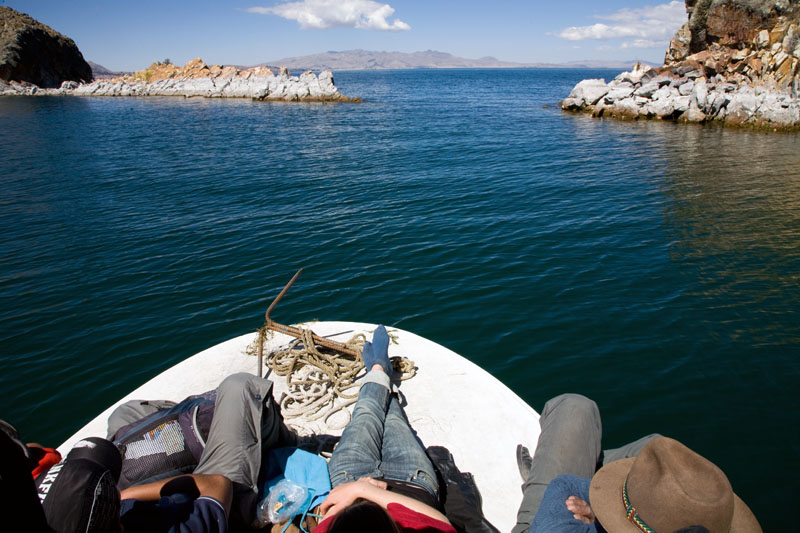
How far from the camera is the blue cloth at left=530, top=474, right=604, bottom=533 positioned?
2.84 metres

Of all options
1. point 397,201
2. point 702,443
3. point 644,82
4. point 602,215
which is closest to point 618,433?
point 702,443

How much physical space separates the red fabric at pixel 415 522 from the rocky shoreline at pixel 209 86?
62.8 m

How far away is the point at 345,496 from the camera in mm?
3031

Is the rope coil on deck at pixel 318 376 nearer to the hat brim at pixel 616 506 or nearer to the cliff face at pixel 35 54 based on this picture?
the hat brim at pixel 616 506

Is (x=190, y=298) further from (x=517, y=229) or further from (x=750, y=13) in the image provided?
(x=750, y=13)

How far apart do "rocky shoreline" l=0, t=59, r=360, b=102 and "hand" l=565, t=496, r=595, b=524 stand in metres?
62.8

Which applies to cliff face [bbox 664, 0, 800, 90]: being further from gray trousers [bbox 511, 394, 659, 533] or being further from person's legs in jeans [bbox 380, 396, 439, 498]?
person's legs in jeans [bbox 380, 396, 439, 498]

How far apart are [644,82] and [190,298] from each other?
40.8 metres

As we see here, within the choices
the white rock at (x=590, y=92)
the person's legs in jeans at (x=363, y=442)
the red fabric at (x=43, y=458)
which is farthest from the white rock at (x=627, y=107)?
the red fabric at (x=43, y=458)

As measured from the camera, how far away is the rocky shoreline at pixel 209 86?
62.8 m

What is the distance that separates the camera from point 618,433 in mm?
5883

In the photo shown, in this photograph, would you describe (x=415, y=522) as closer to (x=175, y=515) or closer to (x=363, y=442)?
(x=363, y=442)

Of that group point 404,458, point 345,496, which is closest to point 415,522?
point 345,496


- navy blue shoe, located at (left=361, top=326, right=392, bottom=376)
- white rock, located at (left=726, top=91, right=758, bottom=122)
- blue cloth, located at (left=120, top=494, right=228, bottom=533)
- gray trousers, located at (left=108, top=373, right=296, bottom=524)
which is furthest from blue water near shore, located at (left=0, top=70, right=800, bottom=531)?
white rock, located at (left=726, top=91, right=758, bottom=122)
